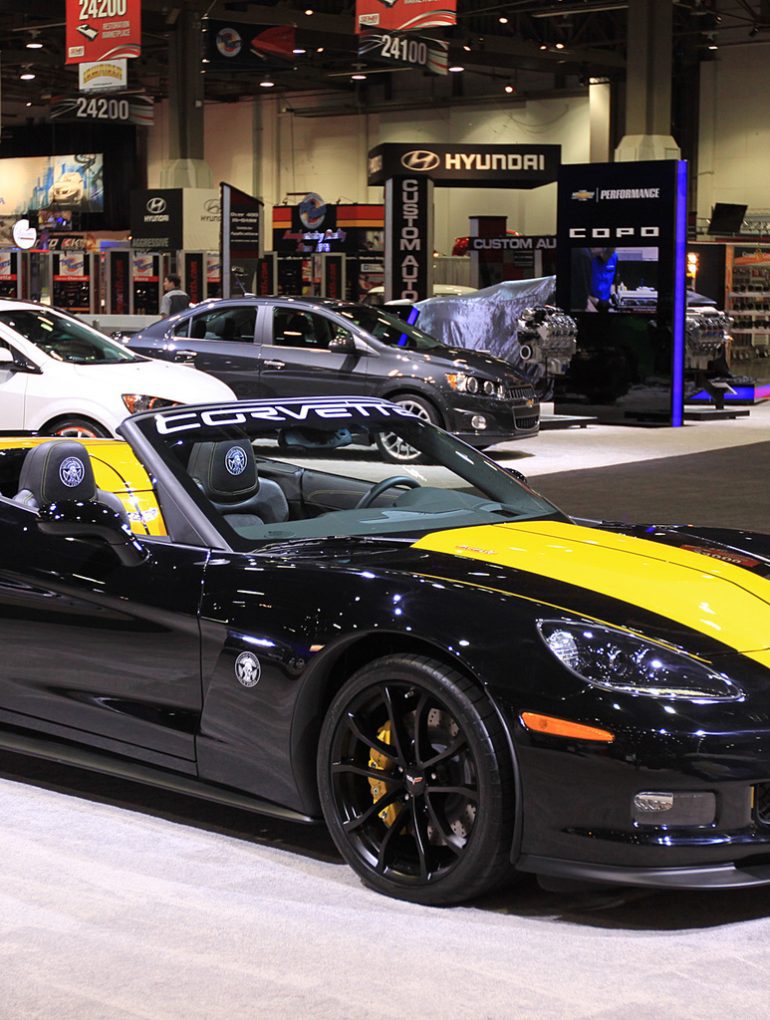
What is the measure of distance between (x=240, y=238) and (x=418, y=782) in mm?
21305

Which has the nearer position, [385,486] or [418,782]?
[418,782]

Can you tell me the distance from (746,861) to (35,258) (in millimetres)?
32488

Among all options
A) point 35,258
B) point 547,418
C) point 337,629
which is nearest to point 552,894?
point 337,629

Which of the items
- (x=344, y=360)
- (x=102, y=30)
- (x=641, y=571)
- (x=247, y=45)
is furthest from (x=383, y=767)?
(x=247, y=45)

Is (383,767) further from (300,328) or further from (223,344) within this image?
(223,344)

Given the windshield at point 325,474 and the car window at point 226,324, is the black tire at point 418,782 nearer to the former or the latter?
the windshield at point 325,474

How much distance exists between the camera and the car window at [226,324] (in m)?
17.0

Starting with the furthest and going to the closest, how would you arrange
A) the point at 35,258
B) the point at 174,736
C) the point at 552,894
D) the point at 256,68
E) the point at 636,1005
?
the point at 35,258, the point at 256,68, the point at 174,736, the point at 552,894, the point at 636,1005

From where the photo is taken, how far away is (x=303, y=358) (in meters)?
16.7

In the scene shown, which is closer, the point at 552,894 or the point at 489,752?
the point at 489,752

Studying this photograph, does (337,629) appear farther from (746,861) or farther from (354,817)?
(746,861)

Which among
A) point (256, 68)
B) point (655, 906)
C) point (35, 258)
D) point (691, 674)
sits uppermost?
point (256, 68)

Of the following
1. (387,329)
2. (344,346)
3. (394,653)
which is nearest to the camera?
(394,653)

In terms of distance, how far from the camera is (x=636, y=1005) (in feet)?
11.0
